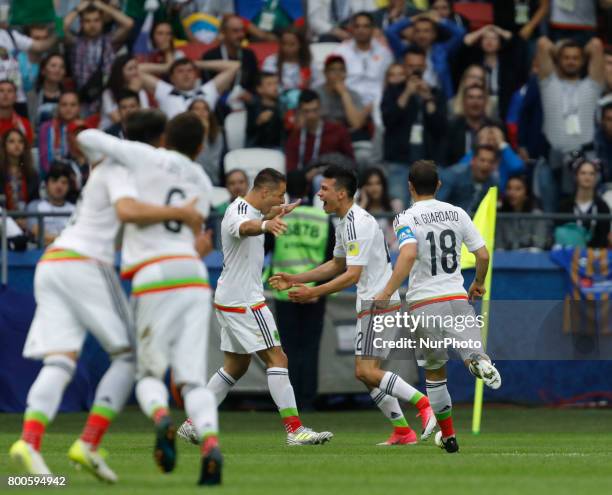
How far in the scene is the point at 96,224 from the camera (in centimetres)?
874

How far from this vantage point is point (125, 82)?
62.6 feet

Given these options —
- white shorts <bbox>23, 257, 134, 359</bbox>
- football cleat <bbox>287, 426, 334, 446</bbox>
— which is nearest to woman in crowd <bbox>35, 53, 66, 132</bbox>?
football cleat <bbox>287, 426, 334, 446</bbox>

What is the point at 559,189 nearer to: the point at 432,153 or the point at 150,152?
the point at 432,153

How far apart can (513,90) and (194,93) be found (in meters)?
4.49

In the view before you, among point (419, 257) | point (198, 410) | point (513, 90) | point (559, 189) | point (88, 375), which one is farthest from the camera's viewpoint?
point (513, 90)

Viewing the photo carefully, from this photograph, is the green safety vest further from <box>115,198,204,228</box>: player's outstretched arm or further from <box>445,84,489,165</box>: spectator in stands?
<box>115,198,204,228</box>: player's outstretched arm

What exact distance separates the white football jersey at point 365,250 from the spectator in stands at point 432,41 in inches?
298

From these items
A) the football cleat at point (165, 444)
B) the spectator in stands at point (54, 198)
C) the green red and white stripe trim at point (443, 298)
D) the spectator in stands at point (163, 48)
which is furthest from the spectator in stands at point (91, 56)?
the football cleat at point (165, 444)

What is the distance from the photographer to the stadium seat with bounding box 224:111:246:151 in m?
19.2

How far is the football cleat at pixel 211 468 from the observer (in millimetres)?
8070

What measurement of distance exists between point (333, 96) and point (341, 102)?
0.13m

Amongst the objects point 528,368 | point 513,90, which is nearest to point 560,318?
point 528,368

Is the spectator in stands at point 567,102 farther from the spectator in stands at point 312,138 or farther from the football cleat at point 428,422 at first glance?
the football cleat at point 428,422

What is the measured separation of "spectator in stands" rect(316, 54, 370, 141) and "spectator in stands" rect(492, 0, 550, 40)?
9.96 feet
